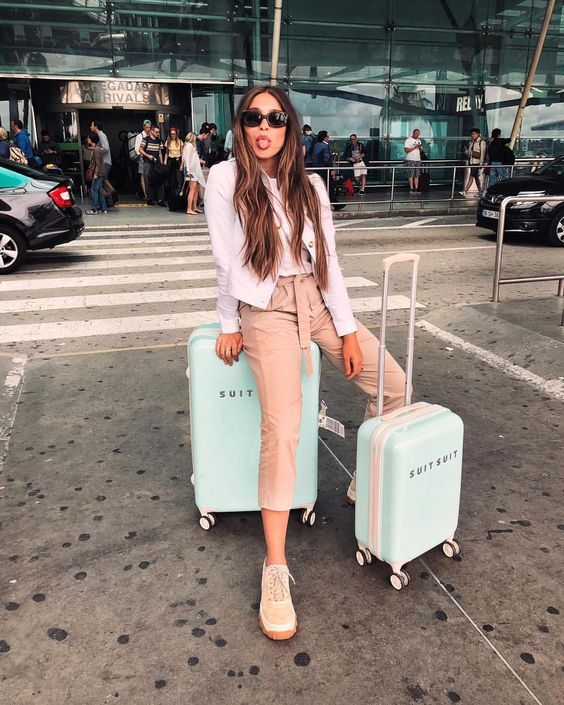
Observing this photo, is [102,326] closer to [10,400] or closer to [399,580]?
[10,400]

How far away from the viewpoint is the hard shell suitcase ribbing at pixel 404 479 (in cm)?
262

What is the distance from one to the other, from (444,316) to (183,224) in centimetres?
837

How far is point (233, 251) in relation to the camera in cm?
279

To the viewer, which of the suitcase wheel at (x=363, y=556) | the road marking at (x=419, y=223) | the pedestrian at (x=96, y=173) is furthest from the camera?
the pedestrian at (x=96, y=173)

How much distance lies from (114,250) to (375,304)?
5.36 metres

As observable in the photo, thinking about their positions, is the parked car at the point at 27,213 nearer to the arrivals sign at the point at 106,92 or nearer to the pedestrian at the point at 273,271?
the pedestrian at the point at 273,271

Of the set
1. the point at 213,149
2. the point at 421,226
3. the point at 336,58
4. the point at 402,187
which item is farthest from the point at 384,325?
the point at 336,58

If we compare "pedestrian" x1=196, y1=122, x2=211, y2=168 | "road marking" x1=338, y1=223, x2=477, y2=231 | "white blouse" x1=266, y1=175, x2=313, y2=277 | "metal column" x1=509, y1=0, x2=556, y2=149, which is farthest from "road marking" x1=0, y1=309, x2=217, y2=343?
"metal column" x1=509, y1=0, x2=556, y2=149

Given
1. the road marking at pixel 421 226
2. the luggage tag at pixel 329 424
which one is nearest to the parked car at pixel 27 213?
the road marking at pixel 421 226

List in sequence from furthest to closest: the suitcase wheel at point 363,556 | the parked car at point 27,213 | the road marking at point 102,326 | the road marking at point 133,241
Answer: the road marking at point 133,241, the parked car at point 27,213, the road marking at point 102,326, the suitcase wheel at point 363,556

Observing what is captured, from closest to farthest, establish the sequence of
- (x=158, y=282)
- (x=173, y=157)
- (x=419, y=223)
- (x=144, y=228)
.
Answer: (x=158, y=282), (x=144, y=228), (x=419, y=223), (x=173, y=157)

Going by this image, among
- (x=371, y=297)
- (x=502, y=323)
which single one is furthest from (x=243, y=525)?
(x=371, y=297)

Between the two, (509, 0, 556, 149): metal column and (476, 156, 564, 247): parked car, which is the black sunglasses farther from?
(509, 0, 556, 149): metal column

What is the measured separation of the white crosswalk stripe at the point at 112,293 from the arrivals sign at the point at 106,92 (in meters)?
10.00
